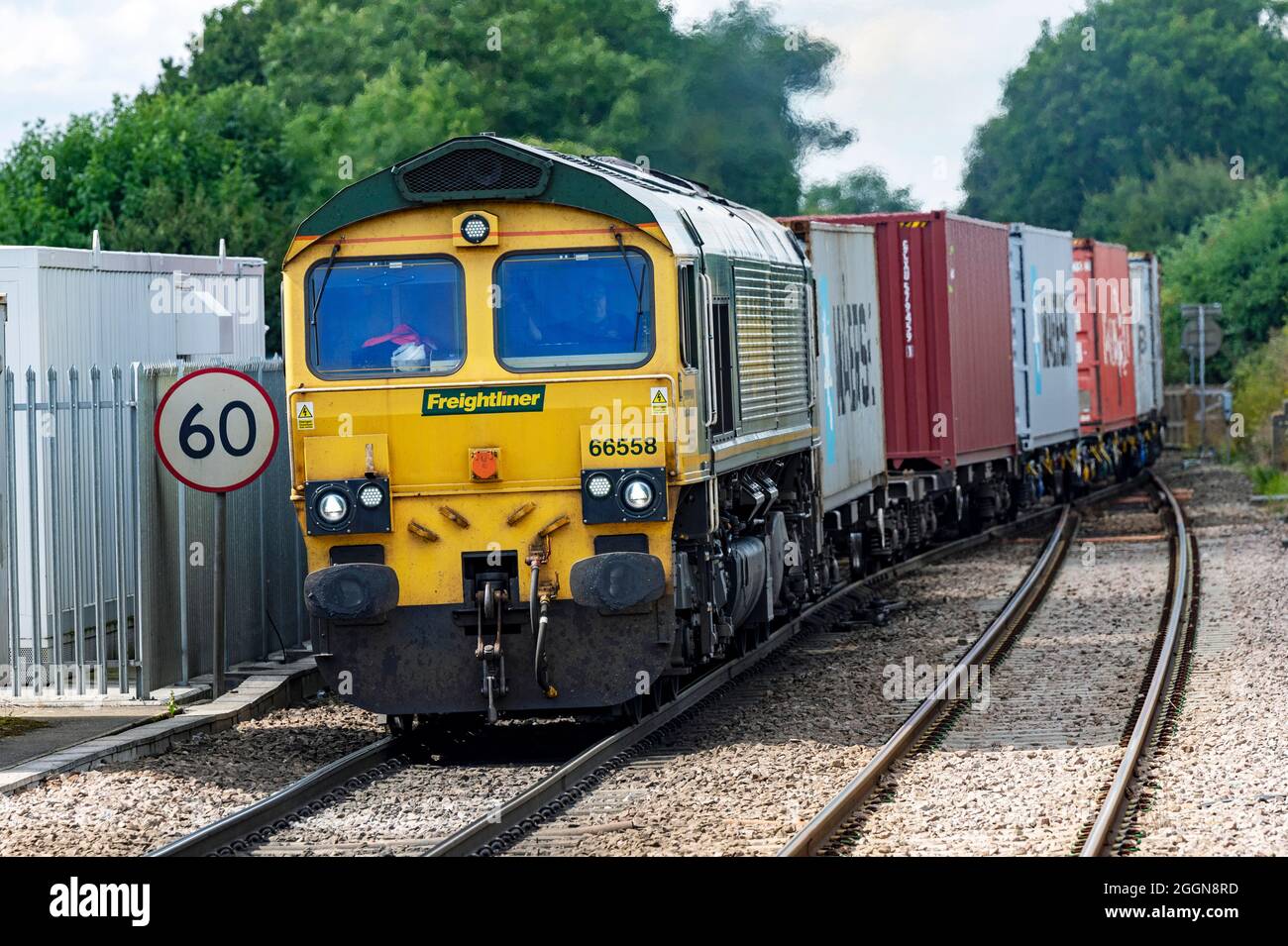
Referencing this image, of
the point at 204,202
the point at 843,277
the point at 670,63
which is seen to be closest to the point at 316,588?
the point at 843,277

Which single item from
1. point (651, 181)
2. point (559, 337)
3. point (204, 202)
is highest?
point (204, 202)

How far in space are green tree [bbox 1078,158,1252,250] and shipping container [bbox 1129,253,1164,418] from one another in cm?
3221

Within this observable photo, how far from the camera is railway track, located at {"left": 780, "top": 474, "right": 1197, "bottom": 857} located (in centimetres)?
905

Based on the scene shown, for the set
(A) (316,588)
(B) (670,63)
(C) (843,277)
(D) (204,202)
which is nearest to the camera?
(A) (316,588)

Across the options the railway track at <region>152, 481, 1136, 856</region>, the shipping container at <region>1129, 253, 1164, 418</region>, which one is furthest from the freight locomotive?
the shipping container at <region>1129, 253, 1164, 418</region>

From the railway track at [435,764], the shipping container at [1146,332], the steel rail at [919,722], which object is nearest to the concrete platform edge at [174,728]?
the railway track at [435,764]

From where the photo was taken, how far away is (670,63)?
154 feet

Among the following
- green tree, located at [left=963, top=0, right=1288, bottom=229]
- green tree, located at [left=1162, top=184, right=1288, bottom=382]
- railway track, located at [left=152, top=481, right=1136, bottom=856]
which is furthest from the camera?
green tree, located at [left=963, top=0, right=1288, bottom=229]

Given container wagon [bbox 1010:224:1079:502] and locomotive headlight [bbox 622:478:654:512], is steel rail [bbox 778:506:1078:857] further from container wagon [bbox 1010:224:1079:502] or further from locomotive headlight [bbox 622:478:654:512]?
container wagon [bbox 1010:224:1079:502]

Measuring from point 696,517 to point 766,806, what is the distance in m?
2.50

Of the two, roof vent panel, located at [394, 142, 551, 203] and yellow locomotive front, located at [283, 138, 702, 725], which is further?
roof vent panel, located at [394, 142, 551, 203]

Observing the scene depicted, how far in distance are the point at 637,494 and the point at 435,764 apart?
6.10 ft

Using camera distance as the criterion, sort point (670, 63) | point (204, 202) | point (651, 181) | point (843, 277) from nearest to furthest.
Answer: point (651, 181), point (843, 277), point (204, 202), point (670, 63)
